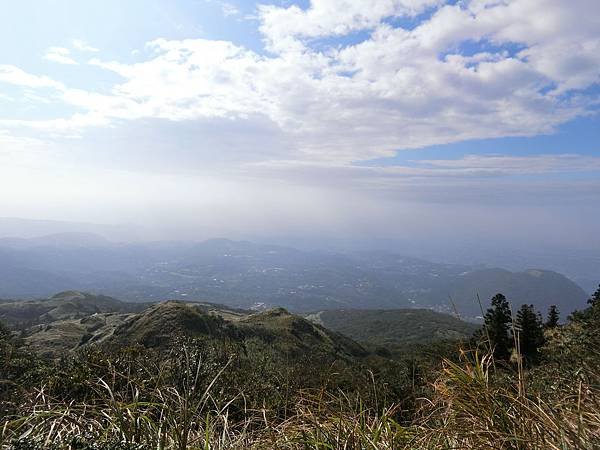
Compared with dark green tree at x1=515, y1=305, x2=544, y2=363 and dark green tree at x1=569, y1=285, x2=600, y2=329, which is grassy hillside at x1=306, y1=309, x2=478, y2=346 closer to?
dark green tree at x1=515, y1=305, x2=544, y2=363

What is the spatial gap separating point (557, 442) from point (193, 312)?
258ft

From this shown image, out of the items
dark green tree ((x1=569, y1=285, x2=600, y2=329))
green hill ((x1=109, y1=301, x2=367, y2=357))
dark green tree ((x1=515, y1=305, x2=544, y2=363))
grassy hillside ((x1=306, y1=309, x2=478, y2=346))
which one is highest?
dark green tree ((x1=569, y1=285, x2=600, y2=329))

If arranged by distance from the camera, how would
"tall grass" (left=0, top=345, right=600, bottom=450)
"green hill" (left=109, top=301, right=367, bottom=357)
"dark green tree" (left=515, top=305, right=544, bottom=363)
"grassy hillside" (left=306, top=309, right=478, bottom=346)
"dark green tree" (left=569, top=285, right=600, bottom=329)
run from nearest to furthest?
1. "tall grass" (left=0, top=345, right=600, bottom=450)
2. "dark green tree" (left=569, top=285, right=600, bottom=329)
3. "dark green tree" (left=515, top=305, right=544, bottom=363)
4. "green hill" (left=109, top=301, right=367, bottom=357)
5. "grassy hillside" (left=306, top=309, right=478, bottom=346)

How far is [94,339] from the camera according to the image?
3184 inches

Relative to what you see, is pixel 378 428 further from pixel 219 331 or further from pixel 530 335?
pixel 219 331

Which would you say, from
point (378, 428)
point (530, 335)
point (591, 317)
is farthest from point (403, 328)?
point (378, 428)

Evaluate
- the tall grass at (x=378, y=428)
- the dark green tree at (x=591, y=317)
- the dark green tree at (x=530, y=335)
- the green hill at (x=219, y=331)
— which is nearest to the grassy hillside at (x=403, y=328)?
the green hill at (x=219, y=331)

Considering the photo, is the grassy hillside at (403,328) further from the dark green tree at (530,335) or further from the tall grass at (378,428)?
the tall grass at (378,428)

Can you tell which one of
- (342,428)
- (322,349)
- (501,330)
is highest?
(342,428)

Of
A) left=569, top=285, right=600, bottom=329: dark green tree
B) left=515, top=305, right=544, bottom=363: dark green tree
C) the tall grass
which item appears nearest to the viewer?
the tall grass

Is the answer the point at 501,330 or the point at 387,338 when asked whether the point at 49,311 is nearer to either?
the point at 387,338

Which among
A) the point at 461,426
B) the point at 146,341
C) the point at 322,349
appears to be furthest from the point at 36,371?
the point at 322,349

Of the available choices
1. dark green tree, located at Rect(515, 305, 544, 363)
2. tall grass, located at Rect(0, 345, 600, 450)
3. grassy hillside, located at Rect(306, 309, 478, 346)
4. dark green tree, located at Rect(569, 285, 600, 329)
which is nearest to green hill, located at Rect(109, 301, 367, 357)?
dark green tree, located at Rect(515, 305, 544, 363)

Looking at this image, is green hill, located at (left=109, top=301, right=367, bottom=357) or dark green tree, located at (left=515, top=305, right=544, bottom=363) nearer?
dark green tree, located at (left=515, top=305, right=544, bottom=363)
